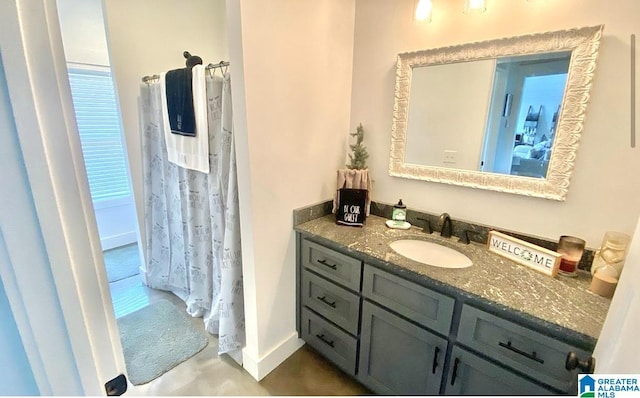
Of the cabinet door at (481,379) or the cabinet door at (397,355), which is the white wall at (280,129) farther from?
the cabinet door at (481,379)

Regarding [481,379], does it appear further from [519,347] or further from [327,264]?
[327,264]

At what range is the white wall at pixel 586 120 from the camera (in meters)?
1.13

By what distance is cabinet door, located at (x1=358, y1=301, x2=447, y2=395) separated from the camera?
1.23 meters

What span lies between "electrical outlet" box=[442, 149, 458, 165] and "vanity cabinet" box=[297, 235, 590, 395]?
0.73 m

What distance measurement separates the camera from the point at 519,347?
3.30 ft

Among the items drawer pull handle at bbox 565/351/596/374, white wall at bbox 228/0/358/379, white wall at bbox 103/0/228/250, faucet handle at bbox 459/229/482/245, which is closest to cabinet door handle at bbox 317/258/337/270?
white wall at bbox 228/0/358/379

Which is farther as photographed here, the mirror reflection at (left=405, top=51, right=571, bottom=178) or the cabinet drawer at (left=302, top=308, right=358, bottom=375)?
the cabinet drawer at (left=302, top=308, right=358, bottom=375)

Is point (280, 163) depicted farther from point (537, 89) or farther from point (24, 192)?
point (537, 89)

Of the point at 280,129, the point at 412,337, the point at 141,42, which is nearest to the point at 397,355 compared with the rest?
the point at 412,337

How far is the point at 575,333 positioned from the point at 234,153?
5.26 feet

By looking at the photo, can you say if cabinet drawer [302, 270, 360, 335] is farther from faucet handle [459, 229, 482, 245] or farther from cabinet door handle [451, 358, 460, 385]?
faucet handle [459, 229, 482, 245]

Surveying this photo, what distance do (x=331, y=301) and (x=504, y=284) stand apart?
33.9 inches

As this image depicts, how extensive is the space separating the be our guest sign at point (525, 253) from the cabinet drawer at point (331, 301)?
29.2 inches

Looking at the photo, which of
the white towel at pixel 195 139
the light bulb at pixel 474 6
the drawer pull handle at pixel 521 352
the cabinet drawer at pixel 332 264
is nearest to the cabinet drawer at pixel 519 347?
the drawer pull handle at pixel 521 352
